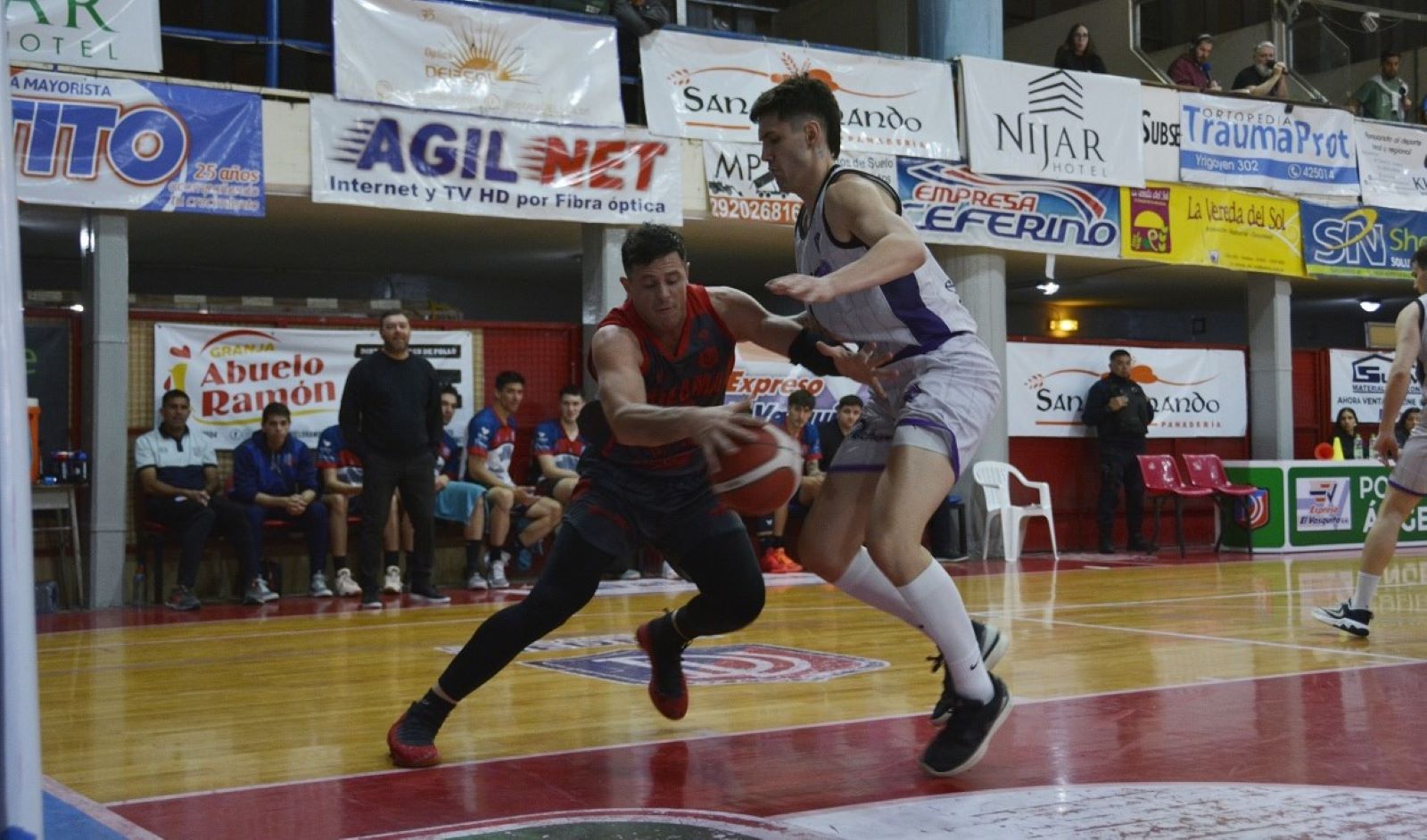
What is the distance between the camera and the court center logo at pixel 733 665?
586 centimetres

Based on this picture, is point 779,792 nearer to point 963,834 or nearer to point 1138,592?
point 963,834

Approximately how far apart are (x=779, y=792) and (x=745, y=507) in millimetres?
725

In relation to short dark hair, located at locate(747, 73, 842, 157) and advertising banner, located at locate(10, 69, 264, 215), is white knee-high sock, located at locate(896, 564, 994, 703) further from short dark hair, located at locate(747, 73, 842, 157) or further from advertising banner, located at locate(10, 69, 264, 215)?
advertising banner, located at locate(10, 69, 264, 215)

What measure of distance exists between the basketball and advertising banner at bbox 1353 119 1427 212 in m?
14.4

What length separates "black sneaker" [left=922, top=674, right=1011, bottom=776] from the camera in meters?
3.87

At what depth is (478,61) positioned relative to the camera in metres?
11.6

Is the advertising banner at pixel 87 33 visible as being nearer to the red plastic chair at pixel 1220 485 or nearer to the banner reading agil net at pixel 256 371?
the banner reading agil net at pixel 256 371

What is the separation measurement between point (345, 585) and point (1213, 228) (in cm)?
965

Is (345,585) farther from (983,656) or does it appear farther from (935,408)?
(935,408)

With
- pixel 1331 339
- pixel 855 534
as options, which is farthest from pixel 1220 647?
pixel 1331 339

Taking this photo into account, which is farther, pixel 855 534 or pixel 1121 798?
pixel 855 534

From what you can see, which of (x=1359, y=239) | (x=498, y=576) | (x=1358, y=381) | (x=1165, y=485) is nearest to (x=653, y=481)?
(x=498, y=576)

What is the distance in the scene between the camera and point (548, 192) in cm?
1181

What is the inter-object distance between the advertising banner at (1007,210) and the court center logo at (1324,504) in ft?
10.2
